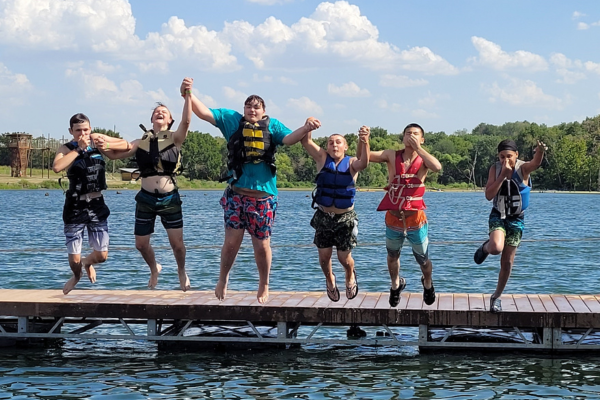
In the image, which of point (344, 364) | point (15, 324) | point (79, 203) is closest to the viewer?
point (79, 203)

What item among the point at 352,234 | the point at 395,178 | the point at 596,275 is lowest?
the point at 596,275

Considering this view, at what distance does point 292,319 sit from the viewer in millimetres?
15039

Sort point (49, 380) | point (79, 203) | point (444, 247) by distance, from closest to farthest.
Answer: point (79, 203) → point (49, 380) → point (444, 247)

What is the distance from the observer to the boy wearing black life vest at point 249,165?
10523 millimetres

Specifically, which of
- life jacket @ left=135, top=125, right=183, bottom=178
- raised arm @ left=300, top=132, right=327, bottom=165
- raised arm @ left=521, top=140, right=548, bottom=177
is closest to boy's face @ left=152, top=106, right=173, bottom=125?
life jacket @ left=135, top=125, right=183, bottom=178

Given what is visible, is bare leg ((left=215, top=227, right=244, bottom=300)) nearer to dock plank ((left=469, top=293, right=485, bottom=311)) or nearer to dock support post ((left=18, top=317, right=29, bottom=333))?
dock plank ((left=469, top=293, right=485, bottom=311))

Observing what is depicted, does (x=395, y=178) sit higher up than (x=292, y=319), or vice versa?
(x=395, y=178)

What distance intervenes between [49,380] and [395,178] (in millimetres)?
7165

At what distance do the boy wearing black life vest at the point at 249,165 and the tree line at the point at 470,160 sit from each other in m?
140

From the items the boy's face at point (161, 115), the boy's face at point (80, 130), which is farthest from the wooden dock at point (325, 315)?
the boy's face at point (161, 115)

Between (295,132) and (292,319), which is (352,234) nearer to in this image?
(295,132)

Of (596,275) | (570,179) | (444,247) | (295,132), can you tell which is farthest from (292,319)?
(570,179)

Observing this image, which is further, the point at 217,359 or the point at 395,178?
the point at 217,359

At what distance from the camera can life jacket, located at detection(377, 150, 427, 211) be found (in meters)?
11.1
